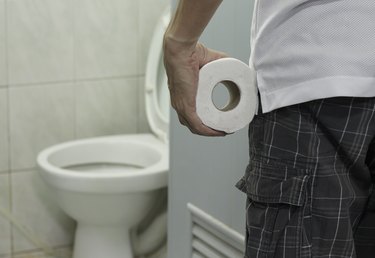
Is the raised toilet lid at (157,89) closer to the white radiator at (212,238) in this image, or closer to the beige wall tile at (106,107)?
the beige wall tile at (106,107)

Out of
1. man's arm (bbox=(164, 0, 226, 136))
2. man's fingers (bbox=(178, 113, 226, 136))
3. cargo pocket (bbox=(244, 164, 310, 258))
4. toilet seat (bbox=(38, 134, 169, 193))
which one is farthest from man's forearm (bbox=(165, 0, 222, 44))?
toilet seat (bbox=(38, 134, 169, 193))

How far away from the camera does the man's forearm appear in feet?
3.84

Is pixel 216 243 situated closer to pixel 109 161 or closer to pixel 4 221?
pixel 109 161

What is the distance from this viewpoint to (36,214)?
280 cm

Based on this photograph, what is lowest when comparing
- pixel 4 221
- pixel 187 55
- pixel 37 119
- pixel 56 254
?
pixel 56 254

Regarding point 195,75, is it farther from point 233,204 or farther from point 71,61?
point 71,61

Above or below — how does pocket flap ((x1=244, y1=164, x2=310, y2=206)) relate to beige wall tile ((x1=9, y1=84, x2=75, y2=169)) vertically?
above

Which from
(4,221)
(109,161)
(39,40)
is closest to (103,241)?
(109,161)

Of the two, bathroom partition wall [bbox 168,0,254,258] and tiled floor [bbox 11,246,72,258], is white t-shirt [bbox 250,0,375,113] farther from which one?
tiled floor [bbox 11,246,72,258]

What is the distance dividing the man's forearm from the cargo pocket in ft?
0.73

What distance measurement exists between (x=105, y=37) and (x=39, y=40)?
0.22 metres

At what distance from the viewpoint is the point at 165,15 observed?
2.66 metres

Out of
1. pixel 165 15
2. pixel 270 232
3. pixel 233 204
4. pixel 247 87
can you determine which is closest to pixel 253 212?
pixel 270 232

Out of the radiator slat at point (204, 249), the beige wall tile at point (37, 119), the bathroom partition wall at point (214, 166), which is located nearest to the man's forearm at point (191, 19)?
the bathroom partition wall at point (214, 166)
